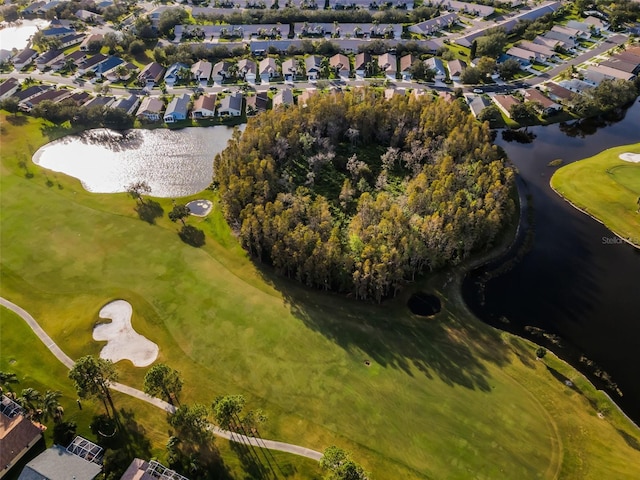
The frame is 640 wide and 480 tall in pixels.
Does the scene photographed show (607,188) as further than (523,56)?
No

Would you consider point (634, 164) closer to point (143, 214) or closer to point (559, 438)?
point (559, 438)

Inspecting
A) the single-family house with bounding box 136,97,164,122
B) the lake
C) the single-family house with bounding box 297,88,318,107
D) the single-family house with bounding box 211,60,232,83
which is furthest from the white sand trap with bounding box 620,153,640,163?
the single-family house with bounding box 136,97,164,122

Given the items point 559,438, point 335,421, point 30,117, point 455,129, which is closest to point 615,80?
point 455,129

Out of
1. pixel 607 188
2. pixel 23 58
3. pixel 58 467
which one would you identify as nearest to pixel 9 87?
pixel 23 58

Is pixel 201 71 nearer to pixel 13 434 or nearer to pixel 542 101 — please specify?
pixel 542 101

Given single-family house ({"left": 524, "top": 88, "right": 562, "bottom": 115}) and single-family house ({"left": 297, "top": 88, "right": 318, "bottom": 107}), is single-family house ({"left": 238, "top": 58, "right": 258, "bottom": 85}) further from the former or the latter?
single-family house ({"left": 524, "top": 88, "right": 562, "bottom": 115})

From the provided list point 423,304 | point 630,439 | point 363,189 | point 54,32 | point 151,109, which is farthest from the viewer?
point 54,32

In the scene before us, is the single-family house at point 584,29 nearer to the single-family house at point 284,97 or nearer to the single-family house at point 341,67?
the single-family house at point 341,67

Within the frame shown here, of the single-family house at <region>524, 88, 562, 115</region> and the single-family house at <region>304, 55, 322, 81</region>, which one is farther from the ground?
the single-family house at <region>304, 55, 322, 81</region>
